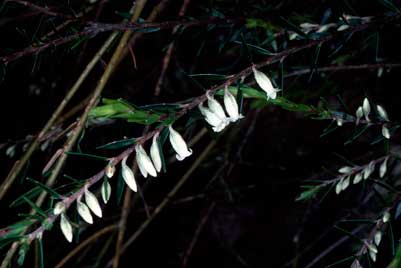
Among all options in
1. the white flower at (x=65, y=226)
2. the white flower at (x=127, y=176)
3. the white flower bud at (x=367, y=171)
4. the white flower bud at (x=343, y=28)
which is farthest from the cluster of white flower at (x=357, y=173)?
the white flower at (x=65, y=226)

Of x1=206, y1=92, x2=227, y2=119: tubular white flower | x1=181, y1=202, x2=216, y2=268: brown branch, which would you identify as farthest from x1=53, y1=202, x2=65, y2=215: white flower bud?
x1=181, y1=202, x2=216, y2=268: brown branch

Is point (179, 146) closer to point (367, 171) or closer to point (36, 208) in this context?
point (36, 208)

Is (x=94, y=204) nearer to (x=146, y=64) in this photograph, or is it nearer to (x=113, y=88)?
(x=113, y=88)

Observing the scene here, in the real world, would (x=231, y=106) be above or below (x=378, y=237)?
above

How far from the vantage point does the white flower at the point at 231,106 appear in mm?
837

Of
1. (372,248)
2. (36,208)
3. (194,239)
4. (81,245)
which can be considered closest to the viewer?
(36,208)

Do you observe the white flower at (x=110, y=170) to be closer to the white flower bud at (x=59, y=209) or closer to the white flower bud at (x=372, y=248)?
the white flower bud at (x=59, y=209)

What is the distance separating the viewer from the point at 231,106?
2.76 feet

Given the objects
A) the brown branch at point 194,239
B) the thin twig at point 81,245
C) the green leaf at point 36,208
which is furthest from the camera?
the brown branch at point 194,239

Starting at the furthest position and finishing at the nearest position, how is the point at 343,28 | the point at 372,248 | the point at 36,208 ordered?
1. the point at 343,28
2. the point at 372,248
3. the point at 36,208

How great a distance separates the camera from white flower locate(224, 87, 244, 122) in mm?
837

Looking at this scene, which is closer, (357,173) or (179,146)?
(179,146)

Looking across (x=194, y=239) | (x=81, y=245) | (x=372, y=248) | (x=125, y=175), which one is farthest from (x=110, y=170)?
(x=194, y=239)

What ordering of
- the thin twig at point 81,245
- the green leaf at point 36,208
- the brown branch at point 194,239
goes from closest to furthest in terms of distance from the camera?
the green leaf at point 36,208, the thin twig at point 81,245, the brown branch at point 194,239
